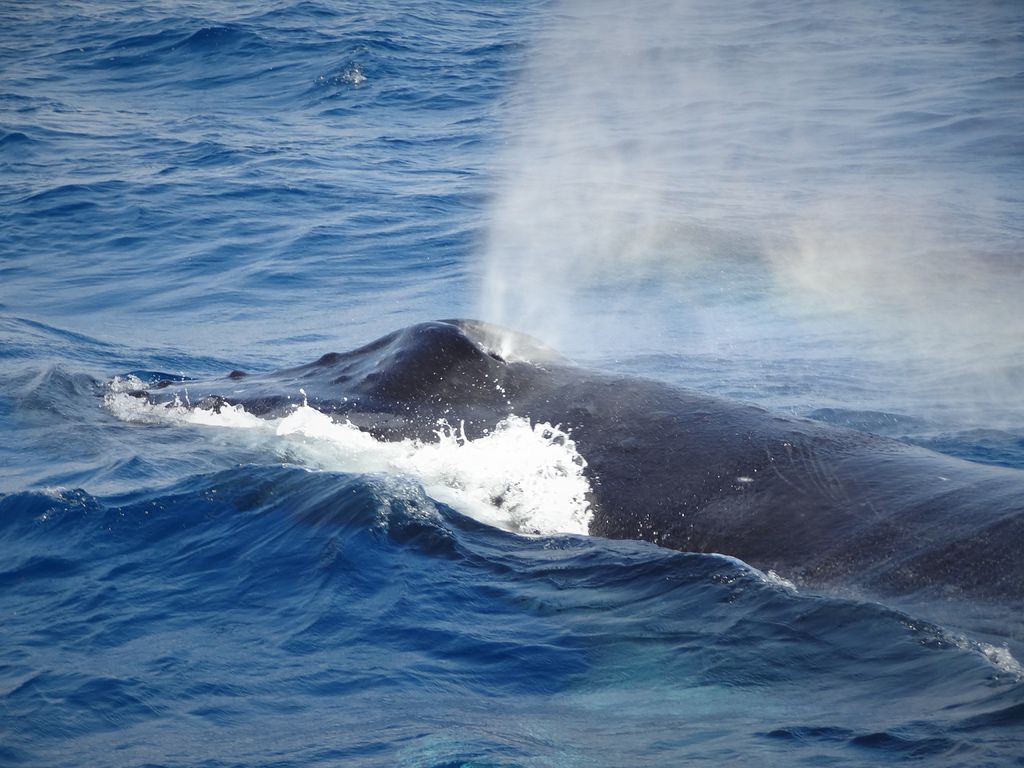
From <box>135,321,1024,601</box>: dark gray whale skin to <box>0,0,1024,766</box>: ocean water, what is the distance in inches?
A: 9.1

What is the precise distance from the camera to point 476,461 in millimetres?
8133

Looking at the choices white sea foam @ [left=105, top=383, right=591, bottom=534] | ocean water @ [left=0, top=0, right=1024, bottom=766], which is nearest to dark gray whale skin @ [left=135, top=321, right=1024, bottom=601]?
white sea foam @ [left=105, top=383, right=591, bottom=534]

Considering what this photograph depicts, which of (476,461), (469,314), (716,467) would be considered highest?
(716,467)

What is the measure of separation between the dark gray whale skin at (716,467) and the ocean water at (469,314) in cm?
23

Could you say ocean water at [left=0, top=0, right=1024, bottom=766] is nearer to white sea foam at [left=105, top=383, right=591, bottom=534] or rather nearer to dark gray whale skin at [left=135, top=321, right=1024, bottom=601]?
white sea foam at [left=105, top=383, right=591, bottom=534]

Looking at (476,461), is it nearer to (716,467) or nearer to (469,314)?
(716,467)

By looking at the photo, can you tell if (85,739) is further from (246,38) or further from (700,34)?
(700,34)

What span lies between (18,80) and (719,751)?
32835 millimetres

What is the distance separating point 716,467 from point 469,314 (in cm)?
987

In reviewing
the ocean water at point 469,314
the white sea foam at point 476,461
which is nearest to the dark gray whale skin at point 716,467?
the white sea foam at point 476,461

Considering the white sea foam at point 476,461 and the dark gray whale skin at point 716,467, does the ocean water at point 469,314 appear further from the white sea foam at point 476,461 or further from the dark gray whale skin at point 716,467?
the dark gray whale skin at point 716,467

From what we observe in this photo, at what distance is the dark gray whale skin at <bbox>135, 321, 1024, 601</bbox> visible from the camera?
607 cm

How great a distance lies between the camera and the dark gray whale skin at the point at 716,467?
6070mm

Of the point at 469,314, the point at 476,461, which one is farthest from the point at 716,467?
the point at 469,314
